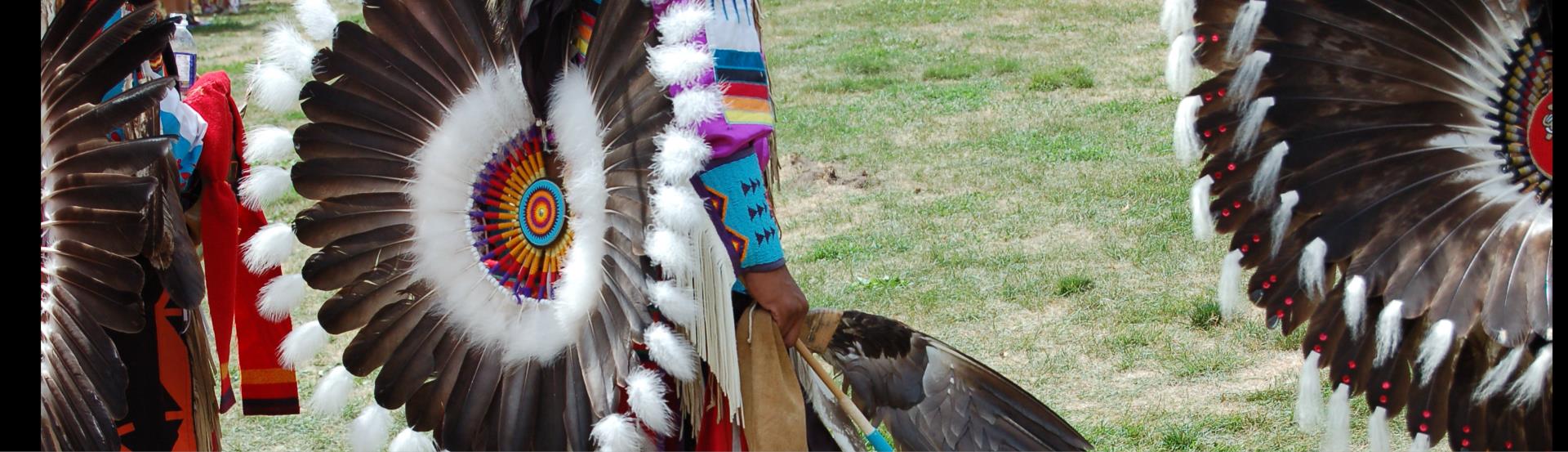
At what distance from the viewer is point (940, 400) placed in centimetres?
272

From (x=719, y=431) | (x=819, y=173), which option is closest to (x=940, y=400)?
(x=719, y=431)

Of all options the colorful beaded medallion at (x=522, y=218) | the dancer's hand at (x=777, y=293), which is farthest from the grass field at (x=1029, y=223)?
the dancer's hand at (x=777, y=293)

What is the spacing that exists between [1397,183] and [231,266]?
2509mm

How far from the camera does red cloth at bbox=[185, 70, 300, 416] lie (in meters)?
3.04

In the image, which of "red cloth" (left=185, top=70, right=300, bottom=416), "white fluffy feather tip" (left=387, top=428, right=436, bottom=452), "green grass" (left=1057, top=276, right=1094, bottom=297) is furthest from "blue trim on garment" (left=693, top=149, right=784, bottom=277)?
"green grass" (left=1057, top=276, right=1094, bottom=297)

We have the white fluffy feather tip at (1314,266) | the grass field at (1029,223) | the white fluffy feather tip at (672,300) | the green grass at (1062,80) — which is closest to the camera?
the white fluffy feather tip at (672,300)

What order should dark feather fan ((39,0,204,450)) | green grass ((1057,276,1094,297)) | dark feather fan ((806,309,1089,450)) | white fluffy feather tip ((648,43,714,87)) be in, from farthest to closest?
green grass ((1057,276,1094,297)) < dark feather fan ((806,309,1089,450)) < dark feather fan ((39,0,204,450)) < white fluffy feather tip ((648,43,714,87))

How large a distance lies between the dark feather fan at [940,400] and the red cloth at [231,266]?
1409mm

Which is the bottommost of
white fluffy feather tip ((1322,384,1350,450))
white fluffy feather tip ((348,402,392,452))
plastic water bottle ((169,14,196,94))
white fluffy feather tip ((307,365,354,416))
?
white fluffy feather tip ((1322,384,1350,450))

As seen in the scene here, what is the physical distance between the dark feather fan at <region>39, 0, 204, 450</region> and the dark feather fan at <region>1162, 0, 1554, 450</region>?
1959 millimetres

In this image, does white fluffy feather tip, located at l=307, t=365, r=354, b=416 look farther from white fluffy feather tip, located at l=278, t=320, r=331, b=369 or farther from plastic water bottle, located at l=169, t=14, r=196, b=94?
plastic water bottle, located at l=169, t=14, r=196, b=94

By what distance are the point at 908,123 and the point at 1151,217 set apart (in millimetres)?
2266

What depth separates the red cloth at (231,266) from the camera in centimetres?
304

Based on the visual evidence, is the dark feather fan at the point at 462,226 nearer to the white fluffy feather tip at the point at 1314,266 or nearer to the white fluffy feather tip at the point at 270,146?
the white fluffy feather tip at the point at 270,146
